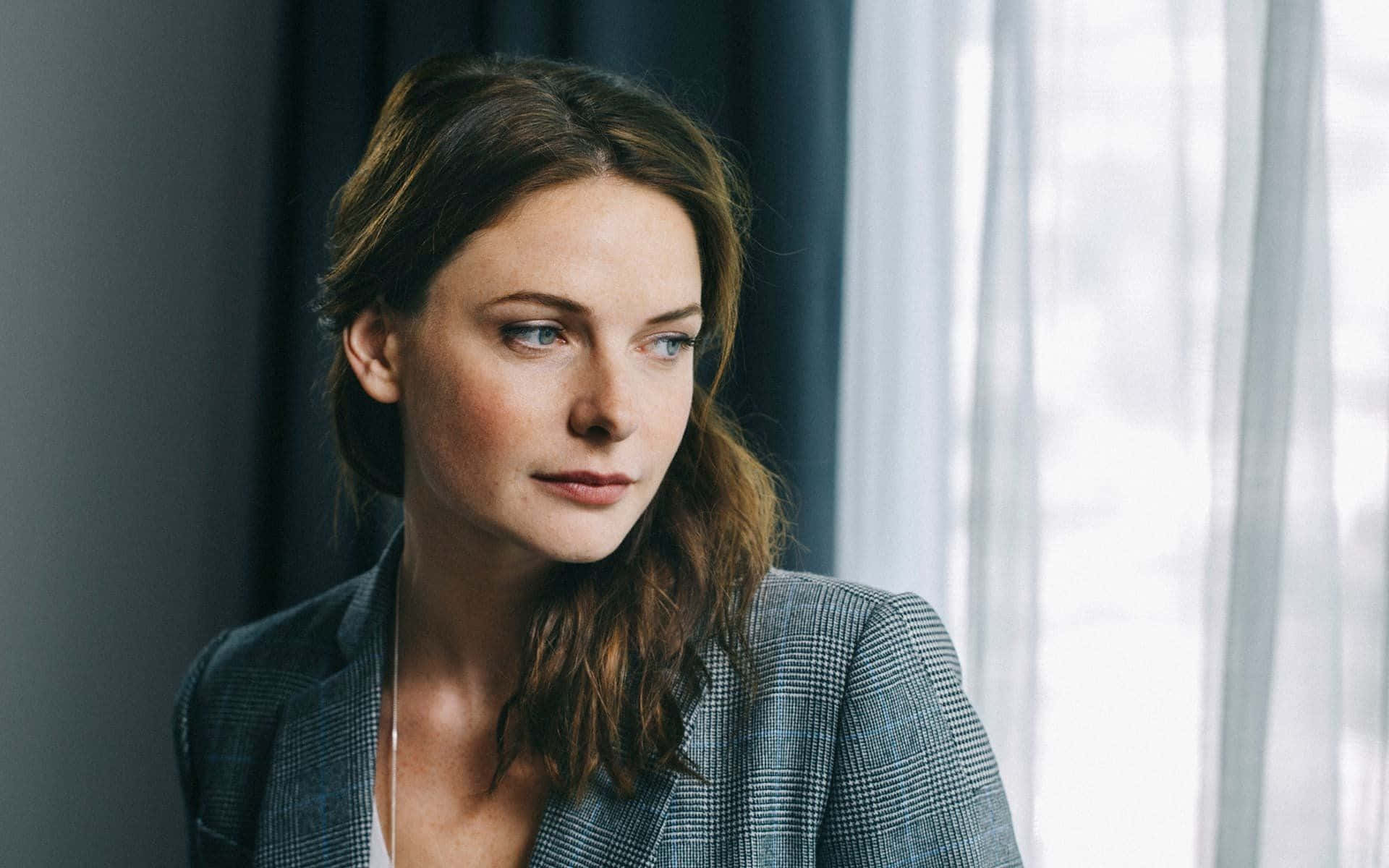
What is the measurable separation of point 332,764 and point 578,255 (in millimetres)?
570

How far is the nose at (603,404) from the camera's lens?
3.34 ft

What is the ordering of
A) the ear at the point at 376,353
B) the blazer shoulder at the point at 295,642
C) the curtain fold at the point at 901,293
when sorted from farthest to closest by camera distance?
the curtain fold at the point at 901,293, the blazer shoulder at the point at 295,642, the ear at the point at 376,353

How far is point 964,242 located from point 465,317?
68cm

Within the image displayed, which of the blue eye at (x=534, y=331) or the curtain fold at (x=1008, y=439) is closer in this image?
the blue eye at (x=534, y=331)

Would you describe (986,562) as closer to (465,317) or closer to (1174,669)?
(1174,669)

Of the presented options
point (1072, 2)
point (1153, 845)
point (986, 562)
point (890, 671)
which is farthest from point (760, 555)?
point (1072, 2)

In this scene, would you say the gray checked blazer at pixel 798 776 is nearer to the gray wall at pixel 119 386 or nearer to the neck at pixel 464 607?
the neck at pixel 464 607

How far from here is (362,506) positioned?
5.76ft

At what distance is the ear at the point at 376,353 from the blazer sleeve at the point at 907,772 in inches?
19.3

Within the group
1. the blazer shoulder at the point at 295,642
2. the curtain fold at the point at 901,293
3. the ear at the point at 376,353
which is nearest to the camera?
the ear at the point at 376,353

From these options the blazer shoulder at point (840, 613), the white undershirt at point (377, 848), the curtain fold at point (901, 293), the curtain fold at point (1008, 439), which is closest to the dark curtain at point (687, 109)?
the curtain fold at point (901, 293)

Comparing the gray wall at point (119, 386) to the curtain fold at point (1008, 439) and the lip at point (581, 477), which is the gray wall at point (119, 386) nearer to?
the lip at point (581, 477)

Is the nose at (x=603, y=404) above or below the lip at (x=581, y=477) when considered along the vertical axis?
above

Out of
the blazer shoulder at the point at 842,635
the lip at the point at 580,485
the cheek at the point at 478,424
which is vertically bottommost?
the blazer shoulder at the point at 842,635
